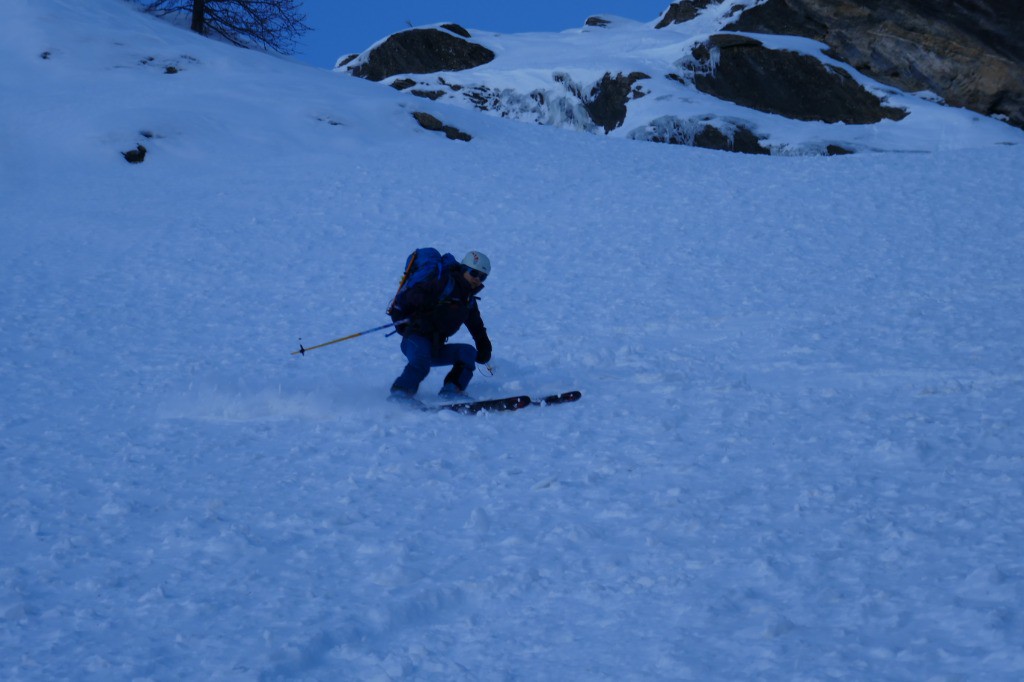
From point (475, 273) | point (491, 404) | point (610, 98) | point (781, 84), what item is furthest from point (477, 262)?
point (781, 84)

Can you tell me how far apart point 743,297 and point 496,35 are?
99.9 feet

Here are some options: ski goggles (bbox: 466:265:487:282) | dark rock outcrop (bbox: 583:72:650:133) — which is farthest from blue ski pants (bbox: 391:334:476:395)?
dark rock outcrop (bbox: 583:72:650:133)

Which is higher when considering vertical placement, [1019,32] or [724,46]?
[1019,32]

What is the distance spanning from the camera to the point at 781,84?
28.8 meters

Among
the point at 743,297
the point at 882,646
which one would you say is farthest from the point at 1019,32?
the point at 882,646

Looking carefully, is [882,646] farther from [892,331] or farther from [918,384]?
[892,331]

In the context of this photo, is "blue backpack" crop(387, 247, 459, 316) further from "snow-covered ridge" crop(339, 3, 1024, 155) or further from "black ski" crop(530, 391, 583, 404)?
"snow-covered ridge" crop(339, 3, 1024, 155)

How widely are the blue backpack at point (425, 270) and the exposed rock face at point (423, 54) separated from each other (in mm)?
28730

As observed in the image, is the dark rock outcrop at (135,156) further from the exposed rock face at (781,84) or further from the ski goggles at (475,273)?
the exposed rock face at (781,84)

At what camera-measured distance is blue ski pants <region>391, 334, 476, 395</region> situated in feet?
23.1

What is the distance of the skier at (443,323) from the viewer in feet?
23.0

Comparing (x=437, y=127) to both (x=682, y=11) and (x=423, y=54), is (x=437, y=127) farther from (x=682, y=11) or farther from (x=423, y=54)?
(x=682, y=11)

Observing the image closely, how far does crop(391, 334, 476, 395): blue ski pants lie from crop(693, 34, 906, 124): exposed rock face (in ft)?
76.4

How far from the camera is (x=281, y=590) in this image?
13.0 ft
